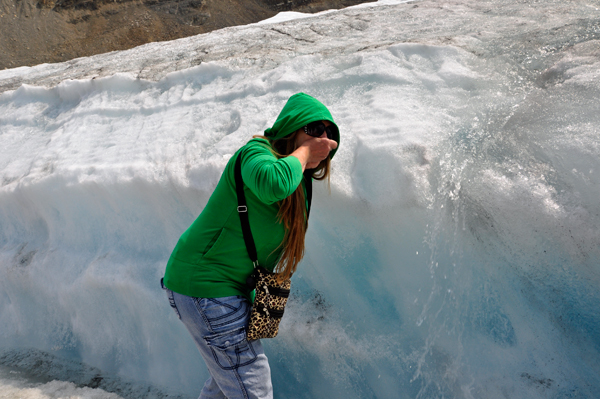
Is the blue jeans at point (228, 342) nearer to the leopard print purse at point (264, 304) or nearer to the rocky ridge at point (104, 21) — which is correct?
the leopard print purse at point (264, 304)

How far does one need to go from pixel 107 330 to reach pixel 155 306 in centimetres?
38

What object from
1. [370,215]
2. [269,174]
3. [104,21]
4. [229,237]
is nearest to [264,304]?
[229,237]

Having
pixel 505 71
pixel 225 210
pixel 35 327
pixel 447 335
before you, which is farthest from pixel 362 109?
pixel 35 327

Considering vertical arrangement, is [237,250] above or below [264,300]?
above

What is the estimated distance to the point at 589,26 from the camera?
8.60 feet

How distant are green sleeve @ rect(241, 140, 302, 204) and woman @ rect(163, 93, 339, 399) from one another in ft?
0.08

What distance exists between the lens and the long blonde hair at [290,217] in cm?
125

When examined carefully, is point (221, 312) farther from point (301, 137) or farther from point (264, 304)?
point (301, 137)

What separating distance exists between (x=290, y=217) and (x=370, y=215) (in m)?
0.85

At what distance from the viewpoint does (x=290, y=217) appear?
4.17 feet

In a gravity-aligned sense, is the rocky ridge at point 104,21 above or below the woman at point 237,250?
below

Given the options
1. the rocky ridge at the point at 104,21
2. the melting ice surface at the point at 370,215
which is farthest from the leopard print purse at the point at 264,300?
the rocky ridge at the point at 104,21

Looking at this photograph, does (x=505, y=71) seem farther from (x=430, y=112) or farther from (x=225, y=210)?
(x=225, y=210)

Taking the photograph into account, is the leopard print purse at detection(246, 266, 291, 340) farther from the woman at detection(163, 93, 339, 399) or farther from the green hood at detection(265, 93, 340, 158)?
the green hood at detection(265, 93, 340, 158)
